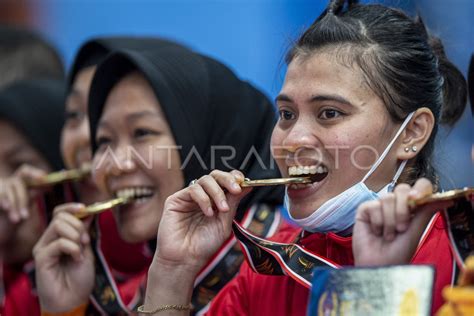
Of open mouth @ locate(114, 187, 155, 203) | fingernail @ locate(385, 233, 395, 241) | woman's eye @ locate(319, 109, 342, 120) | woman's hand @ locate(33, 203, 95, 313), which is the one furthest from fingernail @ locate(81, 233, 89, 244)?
fingernail @ locate(385, 233, 395, 241)

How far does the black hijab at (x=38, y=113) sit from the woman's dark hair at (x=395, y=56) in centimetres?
145

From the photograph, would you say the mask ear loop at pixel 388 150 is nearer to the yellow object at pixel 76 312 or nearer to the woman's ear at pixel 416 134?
the woman's ear at pixel 416 134

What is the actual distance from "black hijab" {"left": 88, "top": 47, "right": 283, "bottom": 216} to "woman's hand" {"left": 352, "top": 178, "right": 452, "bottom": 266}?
0.74 metres

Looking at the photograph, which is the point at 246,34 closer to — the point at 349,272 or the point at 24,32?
the point at 24,32

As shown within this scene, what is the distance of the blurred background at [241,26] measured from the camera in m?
2.32

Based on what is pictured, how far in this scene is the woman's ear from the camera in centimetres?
200

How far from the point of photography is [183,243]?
2.03 m

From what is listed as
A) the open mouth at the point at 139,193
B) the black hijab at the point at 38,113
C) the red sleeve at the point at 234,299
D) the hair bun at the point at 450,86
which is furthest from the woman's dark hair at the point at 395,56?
the black hijab at the point at 38,113

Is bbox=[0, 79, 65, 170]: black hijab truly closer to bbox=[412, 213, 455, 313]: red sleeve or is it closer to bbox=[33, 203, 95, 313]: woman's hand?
bbox=[33, 203, 95, 313]: woman's hand

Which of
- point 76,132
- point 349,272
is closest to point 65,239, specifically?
point 76,132

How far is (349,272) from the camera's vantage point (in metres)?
1.49

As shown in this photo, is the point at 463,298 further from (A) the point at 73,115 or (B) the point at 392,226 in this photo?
(A) the point at 73,115

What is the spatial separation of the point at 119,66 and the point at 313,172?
98cm

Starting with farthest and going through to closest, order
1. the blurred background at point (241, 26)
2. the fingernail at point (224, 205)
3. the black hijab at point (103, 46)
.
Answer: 1. the black hijab at point (103, 46)
2. the blurred background at point (241, 26)
3. the fingernail at point (224, 205)
